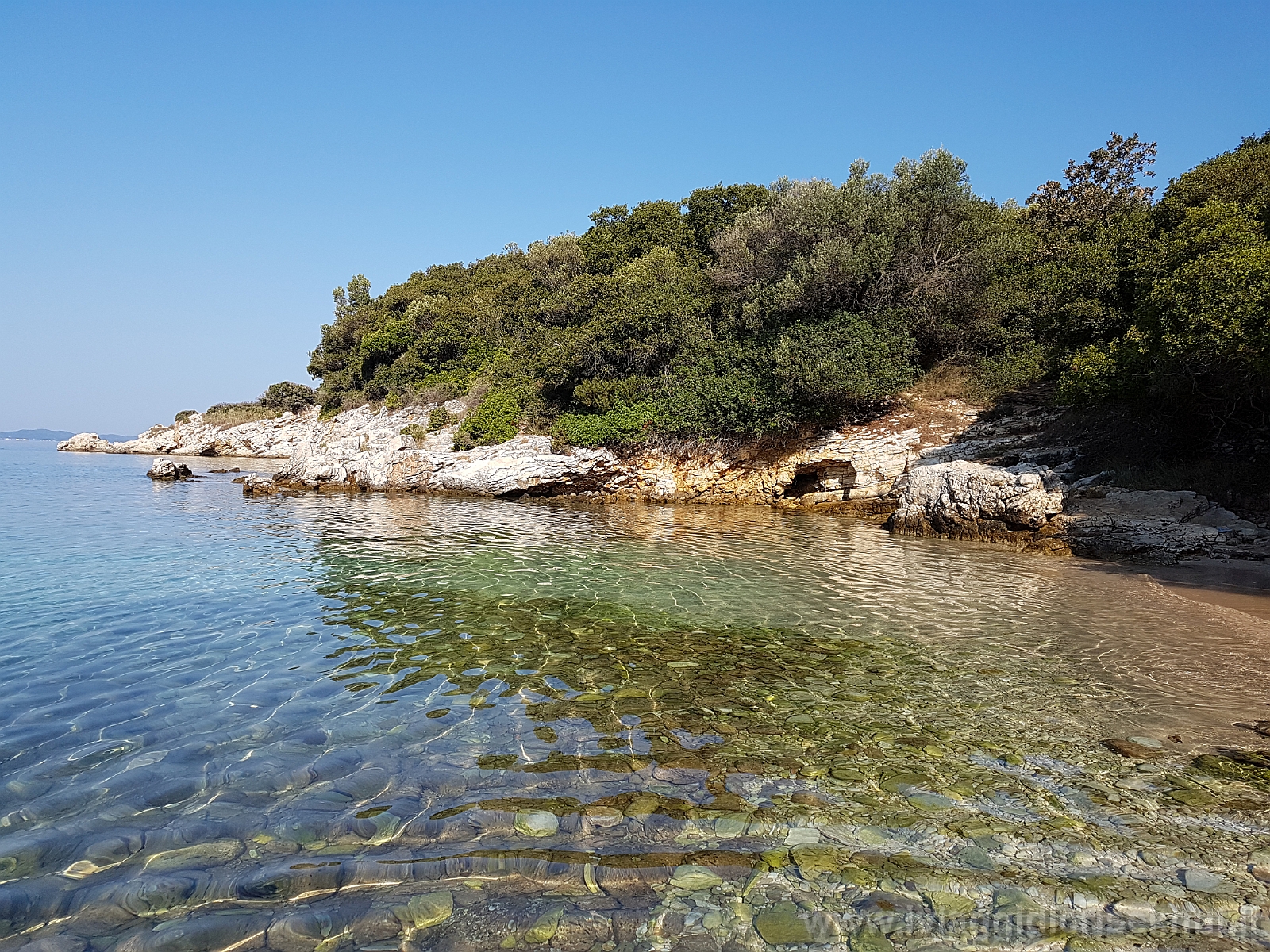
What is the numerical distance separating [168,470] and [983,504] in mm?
38523

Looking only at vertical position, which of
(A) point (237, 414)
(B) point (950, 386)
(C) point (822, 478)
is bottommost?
(C) point (822, 478)

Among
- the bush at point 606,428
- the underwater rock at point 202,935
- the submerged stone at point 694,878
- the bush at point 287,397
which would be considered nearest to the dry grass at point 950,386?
the bush at point 606,428

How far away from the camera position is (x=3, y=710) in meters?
5.86

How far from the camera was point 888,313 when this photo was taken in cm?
2603

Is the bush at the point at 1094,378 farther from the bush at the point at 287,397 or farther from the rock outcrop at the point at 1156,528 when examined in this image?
the bush at the point at 287,397

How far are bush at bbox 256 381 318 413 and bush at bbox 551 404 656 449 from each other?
1990 inches

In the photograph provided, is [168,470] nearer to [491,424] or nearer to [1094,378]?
[491,424]

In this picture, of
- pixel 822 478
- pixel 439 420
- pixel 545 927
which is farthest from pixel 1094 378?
pixel 439 420

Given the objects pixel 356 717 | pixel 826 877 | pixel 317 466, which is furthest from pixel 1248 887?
pixel 317 466

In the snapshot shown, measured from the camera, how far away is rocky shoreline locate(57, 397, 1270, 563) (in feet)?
49.9

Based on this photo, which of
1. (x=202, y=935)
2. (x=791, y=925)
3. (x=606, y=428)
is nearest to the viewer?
(x=202, y=935)

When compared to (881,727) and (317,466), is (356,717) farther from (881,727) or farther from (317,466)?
(317,466)

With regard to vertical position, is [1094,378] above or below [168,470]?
above

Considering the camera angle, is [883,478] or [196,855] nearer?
[196,855]
